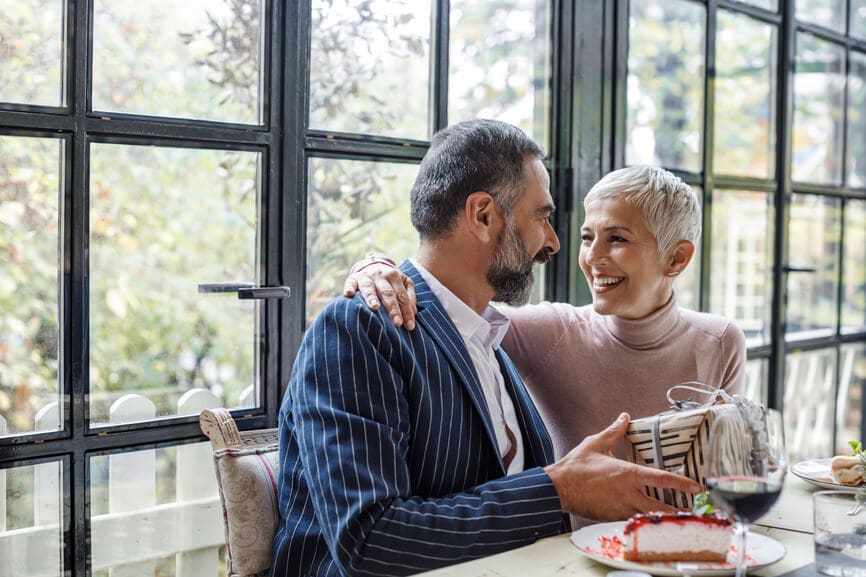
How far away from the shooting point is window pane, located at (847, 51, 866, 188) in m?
4.03

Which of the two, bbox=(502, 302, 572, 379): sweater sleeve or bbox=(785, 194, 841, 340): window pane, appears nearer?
bbox=(502, 302, 572, 379): sweater sleeve

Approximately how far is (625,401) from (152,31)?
4.26 ft

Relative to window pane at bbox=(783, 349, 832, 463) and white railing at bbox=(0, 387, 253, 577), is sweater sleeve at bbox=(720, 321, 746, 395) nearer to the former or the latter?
white railing at bbox=(0, 387, 253, 577)

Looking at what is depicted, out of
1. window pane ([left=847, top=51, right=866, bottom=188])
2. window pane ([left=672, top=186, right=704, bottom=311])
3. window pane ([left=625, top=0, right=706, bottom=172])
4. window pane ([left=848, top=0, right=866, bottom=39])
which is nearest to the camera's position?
window pane ([left=625, top=0, right=706, bottom=172])

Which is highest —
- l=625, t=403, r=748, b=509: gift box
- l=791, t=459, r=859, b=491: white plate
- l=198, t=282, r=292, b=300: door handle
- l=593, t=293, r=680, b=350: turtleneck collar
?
l=198, t=282, r=292, b=300: door handle

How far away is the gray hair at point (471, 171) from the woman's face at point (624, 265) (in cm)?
33

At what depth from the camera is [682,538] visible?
1.25 metres

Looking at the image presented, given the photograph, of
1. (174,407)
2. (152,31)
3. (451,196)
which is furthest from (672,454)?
(152,31)

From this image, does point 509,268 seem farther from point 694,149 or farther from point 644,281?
point 694,149

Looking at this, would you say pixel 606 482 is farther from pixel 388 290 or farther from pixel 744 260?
pixel 744 260

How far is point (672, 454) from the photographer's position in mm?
1449

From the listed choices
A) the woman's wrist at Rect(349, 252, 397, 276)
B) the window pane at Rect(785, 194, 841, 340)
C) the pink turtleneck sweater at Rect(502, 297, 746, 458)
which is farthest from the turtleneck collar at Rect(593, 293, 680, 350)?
the window pane at Rect(785, 194, 841, 340)

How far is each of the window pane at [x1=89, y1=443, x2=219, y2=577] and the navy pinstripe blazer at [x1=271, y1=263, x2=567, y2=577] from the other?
56cm

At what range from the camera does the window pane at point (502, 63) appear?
2.57 m
